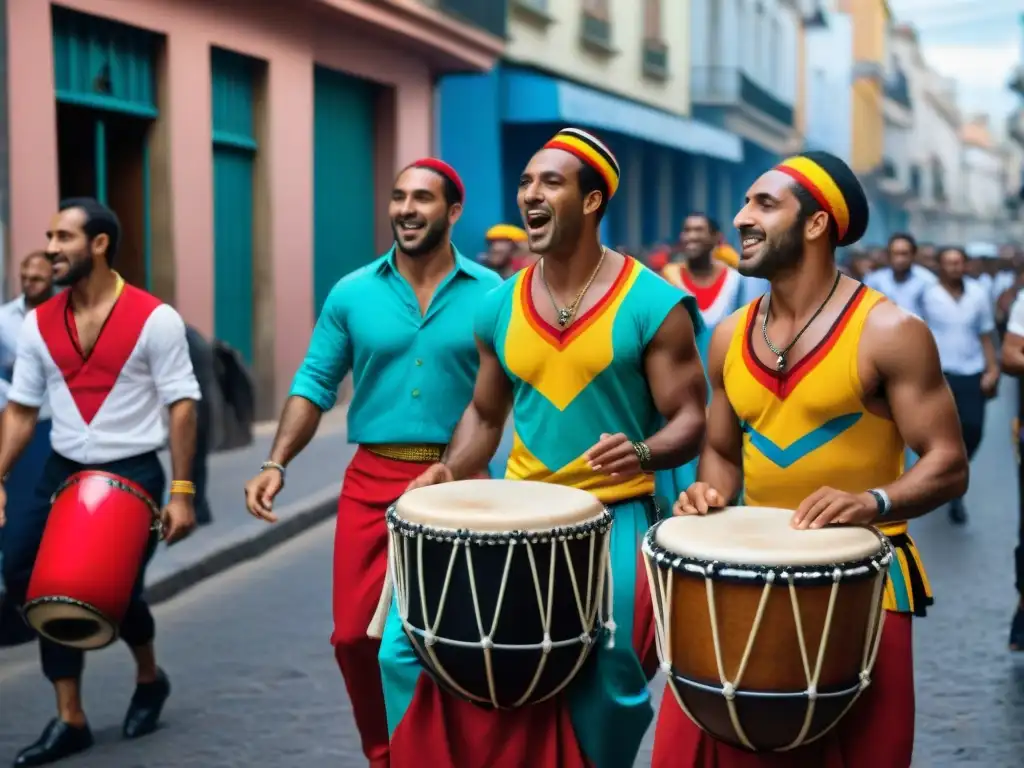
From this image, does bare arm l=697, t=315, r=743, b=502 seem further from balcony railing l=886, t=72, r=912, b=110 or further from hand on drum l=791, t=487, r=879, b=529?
balcony railing l=886, t=72, r=912, b=110

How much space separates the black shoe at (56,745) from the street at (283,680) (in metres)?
0.06

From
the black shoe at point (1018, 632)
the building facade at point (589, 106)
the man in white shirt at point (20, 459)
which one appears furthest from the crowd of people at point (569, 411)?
the building facade at point (589, 106)

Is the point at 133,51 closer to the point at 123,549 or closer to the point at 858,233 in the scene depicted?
the point at 123,549

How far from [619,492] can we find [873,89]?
6791 cm

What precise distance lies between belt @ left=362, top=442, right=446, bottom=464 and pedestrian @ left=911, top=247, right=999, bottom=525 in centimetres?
621

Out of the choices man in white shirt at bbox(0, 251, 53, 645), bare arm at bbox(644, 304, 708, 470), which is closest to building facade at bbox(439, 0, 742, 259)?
man in white shirt at bbox(0, 251, 53, 645)

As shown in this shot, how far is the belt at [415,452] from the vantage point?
5.49 m

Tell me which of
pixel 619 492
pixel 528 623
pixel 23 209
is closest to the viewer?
pixel 528 623

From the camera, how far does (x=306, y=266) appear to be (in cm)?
1683

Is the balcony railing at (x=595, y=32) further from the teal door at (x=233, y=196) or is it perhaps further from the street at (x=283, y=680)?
the street at (x=283, y=680)

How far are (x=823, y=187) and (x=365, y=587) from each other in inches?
81.6

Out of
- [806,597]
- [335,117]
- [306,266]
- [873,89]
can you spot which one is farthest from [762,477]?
[873,89]

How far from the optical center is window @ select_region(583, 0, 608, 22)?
26.5 meters

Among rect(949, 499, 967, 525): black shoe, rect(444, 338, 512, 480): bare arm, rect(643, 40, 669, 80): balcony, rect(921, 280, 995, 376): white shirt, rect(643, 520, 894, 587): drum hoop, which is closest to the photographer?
rect(643, 520, 894, 587): drum hoop
